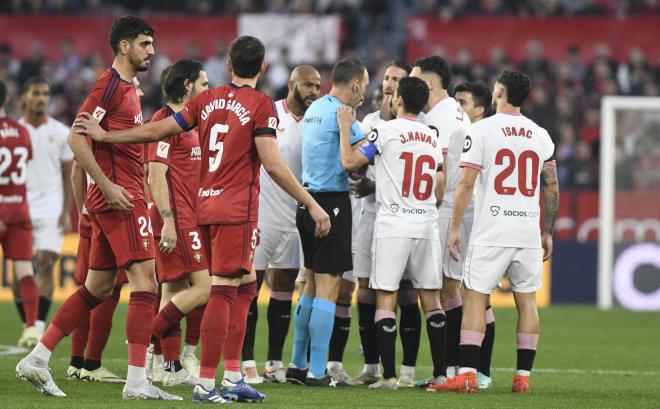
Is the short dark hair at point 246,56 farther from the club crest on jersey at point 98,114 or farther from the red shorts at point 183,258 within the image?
the red shorts at point 183,258

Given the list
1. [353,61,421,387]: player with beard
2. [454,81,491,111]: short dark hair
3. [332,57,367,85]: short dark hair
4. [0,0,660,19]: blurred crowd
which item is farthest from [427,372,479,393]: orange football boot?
[0,0,660,19]: blurred crowd

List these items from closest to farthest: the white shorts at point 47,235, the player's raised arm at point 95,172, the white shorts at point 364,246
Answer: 1. the player's raised arm at point 95,172
2. the white shorts at point 364,246
3. the white shorts at point 47,235

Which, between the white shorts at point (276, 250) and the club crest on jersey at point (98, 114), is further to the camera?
the white shorts at point (276, 250)

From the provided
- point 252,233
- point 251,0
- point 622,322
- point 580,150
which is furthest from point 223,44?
point 252,233

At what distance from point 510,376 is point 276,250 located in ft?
7.87

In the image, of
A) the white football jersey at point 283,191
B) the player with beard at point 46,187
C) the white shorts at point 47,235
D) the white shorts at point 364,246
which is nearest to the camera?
the white shorts at point 364,246

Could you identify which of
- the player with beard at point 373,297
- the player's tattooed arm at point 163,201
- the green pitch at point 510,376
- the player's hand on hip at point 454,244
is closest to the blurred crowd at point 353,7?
the green pitch at point 510,376

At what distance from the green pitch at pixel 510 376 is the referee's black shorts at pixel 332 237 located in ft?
3.13

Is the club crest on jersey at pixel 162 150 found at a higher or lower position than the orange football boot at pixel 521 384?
higher

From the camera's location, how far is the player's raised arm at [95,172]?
7.85 m

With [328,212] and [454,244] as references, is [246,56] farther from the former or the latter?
[454,244]

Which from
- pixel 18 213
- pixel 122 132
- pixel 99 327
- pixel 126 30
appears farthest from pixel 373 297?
pixel 18 213

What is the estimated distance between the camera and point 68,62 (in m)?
24.0

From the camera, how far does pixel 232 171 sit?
8.05 m
